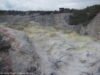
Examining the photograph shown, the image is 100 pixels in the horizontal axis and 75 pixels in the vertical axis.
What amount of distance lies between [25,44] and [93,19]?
43.4 ft

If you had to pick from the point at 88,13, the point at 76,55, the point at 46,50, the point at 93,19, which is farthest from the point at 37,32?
the point at 88,13

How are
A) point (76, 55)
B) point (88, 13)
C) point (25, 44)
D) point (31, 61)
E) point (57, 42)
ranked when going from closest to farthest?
1. point (31, 61)
2. point (25, 44)
3. point (76, 55)
4. point (57, 42)
5. point (88, 13)

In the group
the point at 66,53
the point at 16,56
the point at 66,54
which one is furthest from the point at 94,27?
the point at 16,56

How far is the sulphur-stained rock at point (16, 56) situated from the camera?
9098 mm

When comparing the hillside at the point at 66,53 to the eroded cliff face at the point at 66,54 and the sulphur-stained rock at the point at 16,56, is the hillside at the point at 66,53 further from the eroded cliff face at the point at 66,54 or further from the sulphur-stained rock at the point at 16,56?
the sulphur-stained rock at the point at 16,56

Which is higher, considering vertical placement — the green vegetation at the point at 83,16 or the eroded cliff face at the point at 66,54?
the green vegetation at the point at 83,16

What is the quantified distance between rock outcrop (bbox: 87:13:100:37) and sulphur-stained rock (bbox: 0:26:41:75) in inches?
411

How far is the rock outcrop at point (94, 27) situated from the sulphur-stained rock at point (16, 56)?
10429mm

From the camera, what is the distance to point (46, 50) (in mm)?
12398

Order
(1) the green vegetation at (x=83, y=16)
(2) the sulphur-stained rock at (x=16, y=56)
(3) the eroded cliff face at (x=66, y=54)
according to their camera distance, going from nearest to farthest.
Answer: (2) the sulphur-stained rock at (x=16, y=56), (3) the eroded cliff face at (x=66, y=54), (1) the green vegetation at (x=83, y=16)

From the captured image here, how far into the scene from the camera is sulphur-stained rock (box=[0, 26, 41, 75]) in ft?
29.8

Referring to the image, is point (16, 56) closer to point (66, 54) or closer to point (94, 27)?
point (66, 54)

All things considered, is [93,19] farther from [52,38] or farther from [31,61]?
[31,61]

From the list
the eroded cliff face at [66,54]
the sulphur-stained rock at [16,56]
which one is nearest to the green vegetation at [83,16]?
the eroded cliff face at [66,54]
